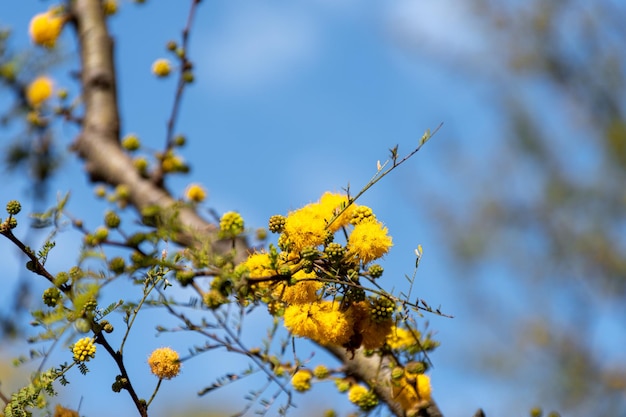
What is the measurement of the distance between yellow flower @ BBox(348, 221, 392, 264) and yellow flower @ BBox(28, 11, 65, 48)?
2.03 metres

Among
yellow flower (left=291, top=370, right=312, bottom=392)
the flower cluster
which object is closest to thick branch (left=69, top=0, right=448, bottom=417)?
yellow flower (left=291, top=370, right=312, bottom=392)

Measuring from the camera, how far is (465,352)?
7.50 metres

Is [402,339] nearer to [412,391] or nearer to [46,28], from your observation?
[412,391]

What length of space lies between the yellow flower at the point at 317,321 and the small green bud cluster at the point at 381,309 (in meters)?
0.04

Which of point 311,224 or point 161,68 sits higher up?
point 161,68

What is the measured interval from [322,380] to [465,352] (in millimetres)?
6393

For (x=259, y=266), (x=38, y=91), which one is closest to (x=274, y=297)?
(x=259, y=266)

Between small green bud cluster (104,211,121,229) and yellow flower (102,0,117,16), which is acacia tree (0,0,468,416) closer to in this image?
small green bud cluster (104,211,121,229)

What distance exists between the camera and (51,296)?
3.35 ft

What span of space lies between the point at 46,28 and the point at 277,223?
6.48ft

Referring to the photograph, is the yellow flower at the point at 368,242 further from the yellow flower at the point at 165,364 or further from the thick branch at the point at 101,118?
the thick branch at the point at 101,118

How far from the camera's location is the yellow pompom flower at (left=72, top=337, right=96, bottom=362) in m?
0.97

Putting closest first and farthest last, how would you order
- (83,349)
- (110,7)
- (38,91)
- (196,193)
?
(83,349), (196,193), (38,91), (110,7)

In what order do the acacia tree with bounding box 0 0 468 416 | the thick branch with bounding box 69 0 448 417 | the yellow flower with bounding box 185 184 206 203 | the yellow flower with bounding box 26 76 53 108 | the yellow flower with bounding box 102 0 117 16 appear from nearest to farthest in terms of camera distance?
the acacia tree with bounding box 0 0 468 416 → the thick branch with bounding box 69 0 448 417 → the yellow flower with bounding box 185 184 206 203 → the yellow flower with bounding box 26 76 53 108 → the yellow flower with bounding box 102 0 117 16
